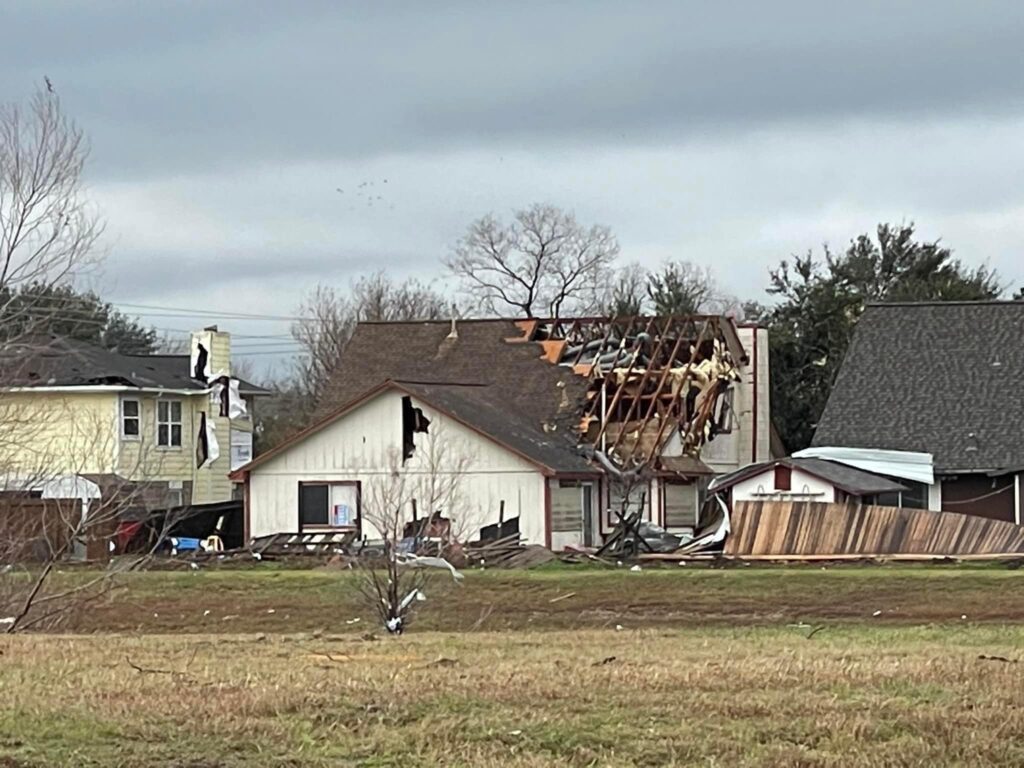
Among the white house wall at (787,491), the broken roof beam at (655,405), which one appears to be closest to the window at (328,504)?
the broken roof beam at (655,405)

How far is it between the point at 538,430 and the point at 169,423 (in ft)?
46.5

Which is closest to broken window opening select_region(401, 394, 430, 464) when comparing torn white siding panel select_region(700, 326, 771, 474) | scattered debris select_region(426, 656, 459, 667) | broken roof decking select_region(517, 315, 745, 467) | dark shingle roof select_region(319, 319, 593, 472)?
dark shingle roof select_region(319, 319, 593, 472)

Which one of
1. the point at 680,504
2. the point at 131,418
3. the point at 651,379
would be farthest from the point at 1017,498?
the point at 131,418

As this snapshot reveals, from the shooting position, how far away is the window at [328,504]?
50.9 metres

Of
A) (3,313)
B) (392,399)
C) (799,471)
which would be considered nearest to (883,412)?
(799,471)

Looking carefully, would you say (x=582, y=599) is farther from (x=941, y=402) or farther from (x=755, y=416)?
(x=755, y=416)

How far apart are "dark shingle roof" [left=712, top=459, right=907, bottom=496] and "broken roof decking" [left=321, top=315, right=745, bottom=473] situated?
4.98m

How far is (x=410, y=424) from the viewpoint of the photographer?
50.8 meters

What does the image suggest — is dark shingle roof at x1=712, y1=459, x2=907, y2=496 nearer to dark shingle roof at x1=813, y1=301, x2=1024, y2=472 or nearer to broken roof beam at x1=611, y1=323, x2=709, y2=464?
dark shingle roof at x1=813, y1=301, x2=1024, y2=472

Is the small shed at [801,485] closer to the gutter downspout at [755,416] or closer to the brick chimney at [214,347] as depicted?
the gutter downspout at [755,416]

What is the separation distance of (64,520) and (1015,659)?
15791mm

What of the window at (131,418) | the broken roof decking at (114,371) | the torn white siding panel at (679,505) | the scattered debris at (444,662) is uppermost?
the broken roof decking at (114,371)

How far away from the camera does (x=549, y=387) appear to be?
55750mm

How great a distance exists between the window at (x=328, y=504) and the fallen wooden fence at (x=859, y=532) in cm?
1163
